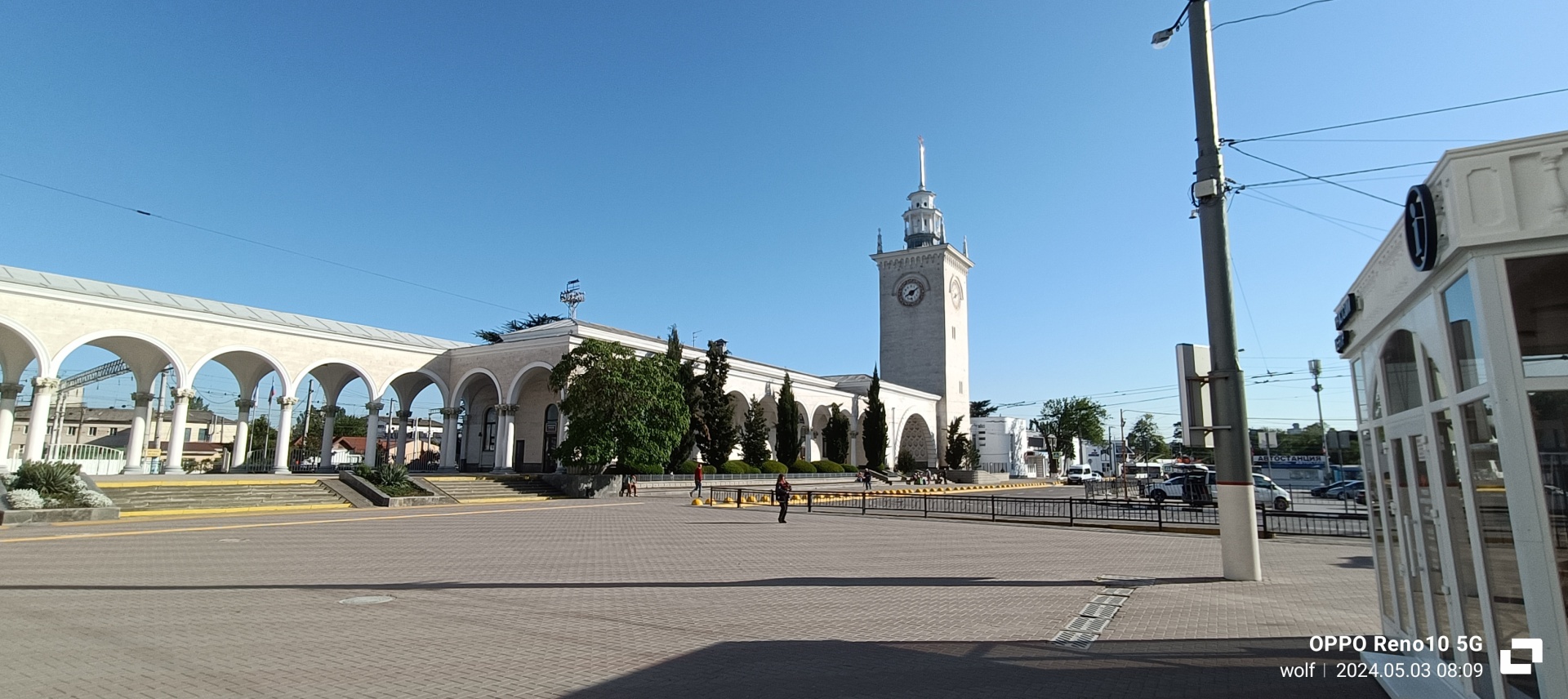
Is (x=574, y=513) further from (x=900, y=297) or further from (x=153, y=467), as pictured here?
(x=900, y=297)

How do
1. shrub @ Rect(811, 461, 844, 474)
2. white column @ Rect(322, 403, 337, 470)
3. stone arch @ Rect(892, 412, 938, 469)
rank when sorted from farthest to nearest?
stone arch @ Rect(892, 412, 938, 469) < shrub @ Rect(811, 461, 844, 474) < white column @ Rect(322, 403, 337, 470)

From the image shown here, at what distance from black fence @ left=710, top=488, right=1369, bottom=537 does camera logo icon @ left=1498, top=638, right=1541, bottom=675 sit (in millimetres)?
13449

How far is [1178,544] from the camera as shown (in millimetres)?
15258

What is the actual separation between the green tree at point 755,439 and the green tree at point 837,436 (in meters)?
9.19

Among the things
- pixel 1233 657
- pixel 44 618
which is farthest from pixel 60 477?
pixel 1233 657

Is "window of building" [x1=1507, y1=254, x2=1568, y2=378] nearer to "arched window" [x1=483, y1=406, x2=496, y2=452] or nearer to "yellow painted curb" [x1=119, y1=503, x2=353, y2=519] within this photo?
"yellow painted curb" [x1=119, y1=503, x2=353, y2=519]

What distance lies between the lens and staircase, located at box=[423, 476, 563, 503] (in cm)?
2755

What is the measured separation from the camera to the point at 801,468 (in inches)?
1663

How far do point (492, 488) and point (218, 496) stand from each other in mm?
8663

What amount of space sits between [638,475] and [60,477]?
711 inches

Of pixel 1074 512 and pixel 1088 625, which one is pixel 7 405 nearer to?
pixel 1088 625

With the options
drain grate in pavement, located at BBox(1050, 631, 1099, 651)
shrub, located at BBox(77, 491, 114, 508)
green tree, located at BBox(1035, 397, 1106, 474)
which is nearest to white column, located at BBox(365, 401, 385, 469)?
shrub, located at BBox(77, 491, 114, 508)

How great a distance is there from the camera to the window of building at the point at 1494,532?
3.58m

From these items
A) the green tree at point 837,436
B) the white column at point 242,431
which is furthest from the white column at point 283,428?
the green tree at point 837,436
